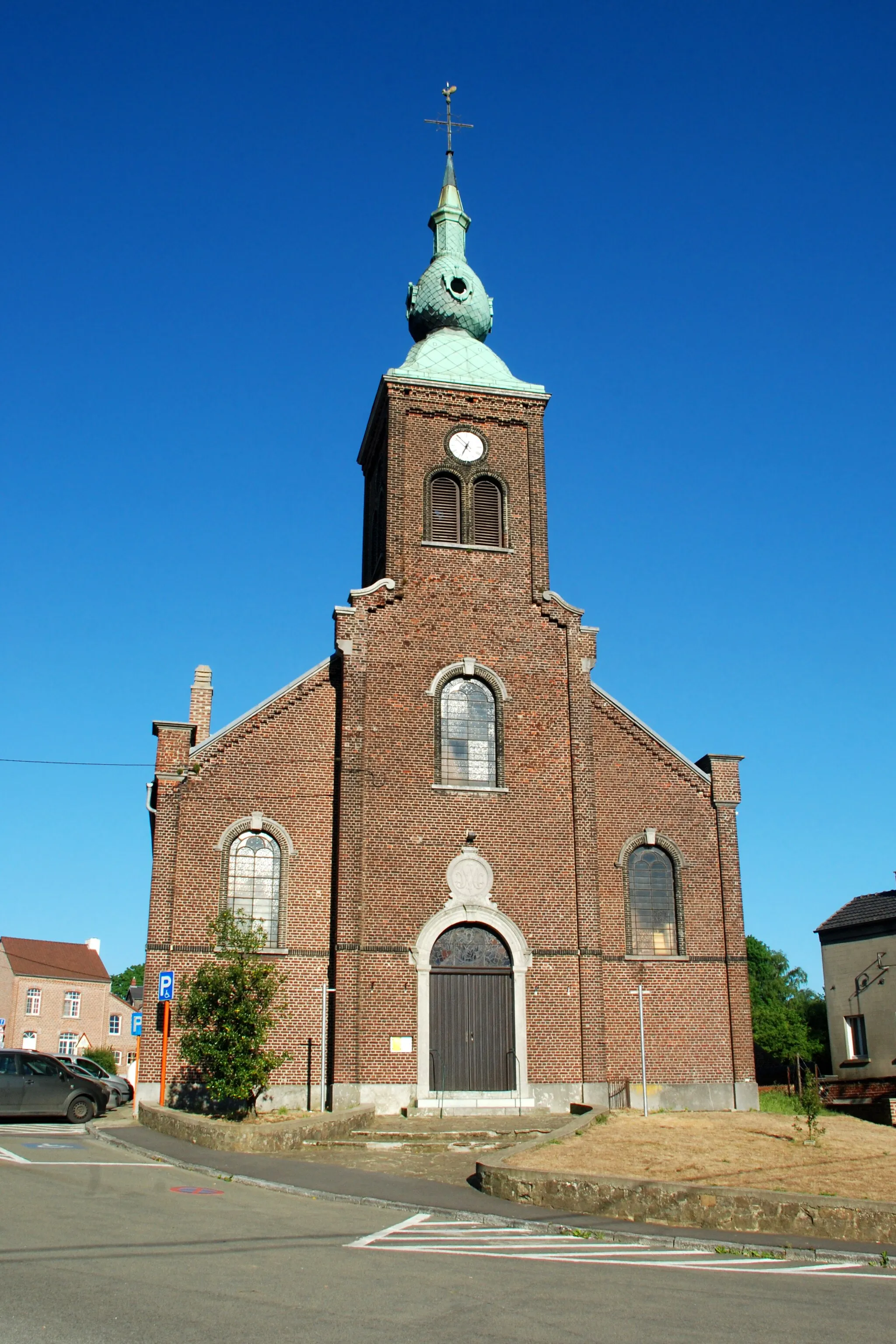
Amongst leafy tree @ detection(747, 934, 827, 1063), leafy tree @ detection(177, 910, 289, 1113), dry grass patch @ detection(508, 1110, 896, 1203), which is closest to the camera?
dry grass patch @ detection(508, 1110, 896, 1203)

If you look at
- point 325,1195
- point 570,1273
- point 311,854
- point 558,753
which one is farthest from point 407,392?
point 570,1273

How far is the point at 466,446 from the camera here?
27484mm

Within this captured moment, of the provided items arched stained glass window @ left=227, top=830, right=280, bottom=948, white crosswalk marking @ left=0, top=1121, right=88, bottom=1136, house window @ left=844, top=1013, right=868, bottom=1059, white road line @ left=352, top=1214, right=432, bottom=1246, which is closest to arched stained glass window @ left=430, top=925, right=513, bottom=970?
arched stained glass window @ left=227, top=830, right=280, bottom=948

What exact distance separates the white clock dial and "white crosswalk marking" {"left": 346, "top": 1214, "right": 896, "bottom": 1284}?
19.0m

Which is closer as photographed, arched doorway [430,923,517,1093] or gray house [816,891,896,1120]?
arched doorway [430,923,517,1093]

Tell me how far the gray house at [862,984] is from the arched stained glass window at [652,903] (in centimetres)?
1444

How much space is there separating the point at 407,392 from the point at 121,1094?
63.6 ft

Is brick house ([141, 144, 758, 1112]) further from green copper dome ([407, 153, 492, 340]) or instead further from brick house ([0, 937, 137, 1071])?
brick house ([0, 937, 137, 1071])

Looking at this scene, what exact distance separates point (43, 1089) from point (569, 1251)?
15.0 m

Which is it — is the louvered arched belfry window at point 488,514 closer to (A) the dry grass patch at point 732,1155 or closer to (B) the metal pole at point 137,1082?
(A) the dry grass patch at point 732,1155

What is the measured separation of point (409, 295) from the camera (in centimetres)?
3045

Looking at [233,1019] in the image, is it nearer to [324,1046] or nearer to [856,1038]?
[324,1046]

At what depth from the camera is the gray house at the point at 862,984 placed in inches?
1443

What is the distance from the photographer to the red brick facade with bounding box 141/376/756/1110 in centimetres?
2283
